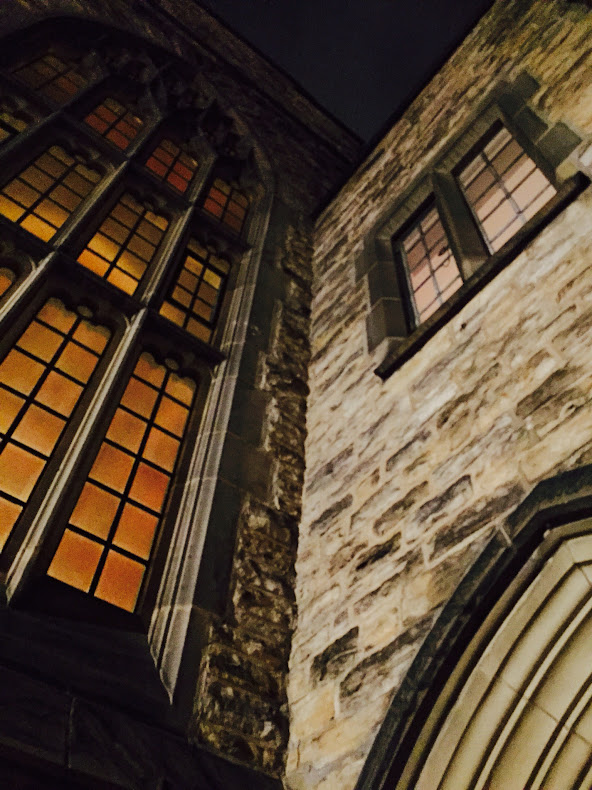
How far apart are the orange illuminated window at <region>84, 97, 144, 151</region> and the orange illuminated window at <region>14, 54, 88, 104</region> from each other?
29cm

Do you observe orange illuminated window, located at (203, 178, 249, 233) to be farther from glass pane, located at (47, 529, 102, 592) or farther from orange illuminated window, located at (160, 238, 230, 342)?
glass pane, located at (47, 529, 102, 592)

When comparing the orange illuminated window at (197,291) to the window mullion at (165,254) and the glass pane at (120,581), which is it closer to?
the window mullion at (165,254)

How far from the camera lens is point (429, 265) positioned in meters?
4.52

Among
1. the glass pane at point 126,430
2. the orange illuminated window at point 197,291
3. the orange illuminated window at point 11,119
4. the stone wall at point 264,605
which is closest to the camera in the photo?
the stone wall at point 264,605

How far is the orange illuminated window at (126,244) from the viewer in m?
4.57

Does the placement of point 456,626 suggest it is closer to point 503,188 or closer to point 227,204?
point 503,188

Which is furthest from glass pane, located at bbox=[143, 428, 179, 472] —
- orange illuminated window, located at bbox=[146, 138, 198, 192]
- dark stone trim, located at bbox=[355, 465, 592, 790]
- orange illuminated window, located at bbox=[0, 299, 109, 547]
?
orange illuminated window, located at bbox=[146, 138, 198, 192]

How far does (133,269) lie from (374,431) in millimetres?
2624

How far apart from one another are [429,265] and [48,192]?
3.19m

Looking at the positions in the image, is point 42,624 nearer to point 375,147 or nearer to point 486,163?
point 486,163

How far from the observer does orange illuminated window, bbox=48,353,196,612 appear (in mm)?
2891

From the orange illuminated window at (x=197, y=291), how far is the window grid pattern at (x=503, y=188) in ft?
7.56

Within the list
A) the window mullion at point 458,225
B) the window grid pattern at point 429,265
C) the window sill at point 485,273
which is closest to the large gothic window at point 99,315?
the window sill at point 485,273

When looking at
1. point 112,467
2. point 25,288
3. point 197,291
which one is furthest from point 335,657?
point 197,291
